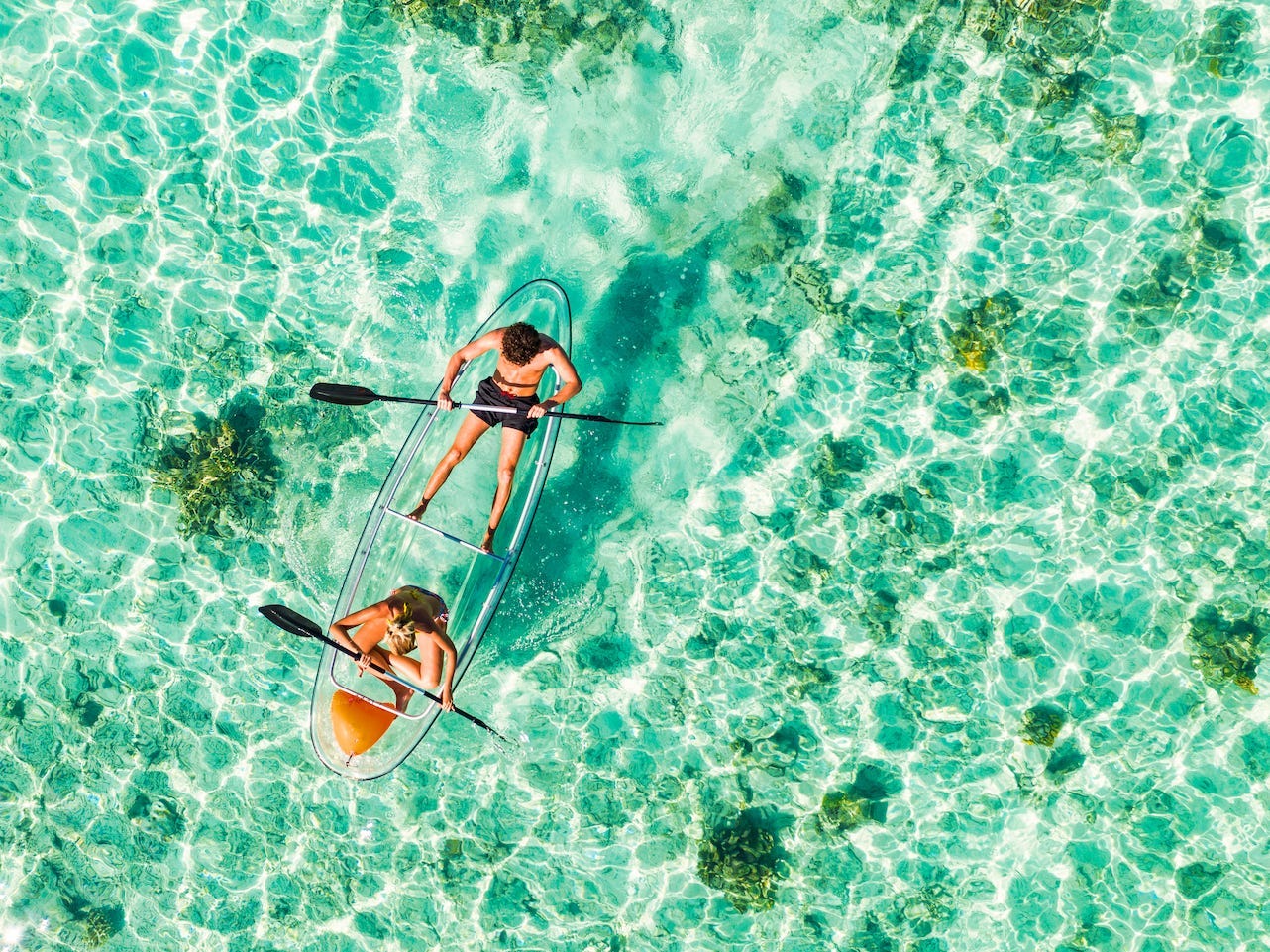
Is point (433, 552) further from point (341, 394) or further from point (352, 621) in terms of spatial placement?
point (341, 394)

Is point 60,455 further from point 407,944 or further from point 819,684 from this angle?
point 819,684

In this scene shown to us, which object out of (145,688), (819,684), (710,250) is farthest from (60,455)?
(819,684)

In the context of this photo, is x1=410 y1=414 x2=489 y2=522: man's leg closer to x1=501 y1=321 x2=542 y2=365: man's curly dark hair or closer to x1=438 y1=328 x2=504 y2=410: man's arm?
x1=438 y1=328 x2=504 y2=410: man's arm

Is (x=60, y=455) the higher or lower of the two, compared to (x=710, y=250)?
lower

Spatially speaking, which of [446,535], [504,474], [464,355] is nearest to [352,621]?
[446,535]

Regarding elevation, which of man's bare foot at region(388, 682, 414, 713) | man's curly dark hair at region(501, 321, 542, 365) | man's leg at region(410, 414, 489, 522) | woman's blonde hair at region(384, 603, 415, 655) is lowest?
man's bare foot at region(388, 682, 414, 713)

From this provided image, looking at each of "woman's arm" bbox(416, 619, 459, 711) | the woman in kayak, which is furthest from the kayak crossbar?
"woman's arm" bbox(416, 619, 459, 711)
